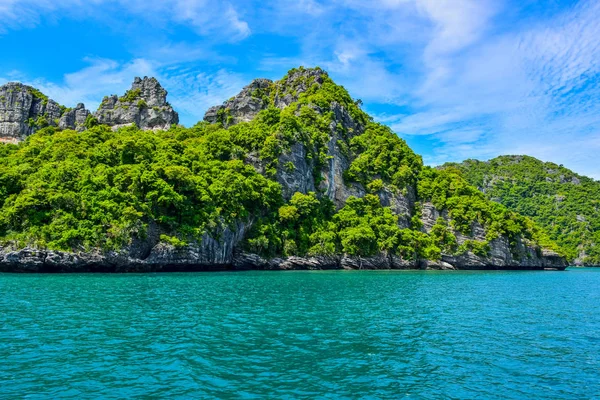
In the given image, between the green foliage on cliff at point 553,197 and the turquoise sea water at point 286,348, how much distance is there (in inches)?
5089

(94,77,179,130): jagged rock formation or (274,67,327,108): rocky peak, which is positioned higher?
(274,67,327,108): rocky peak

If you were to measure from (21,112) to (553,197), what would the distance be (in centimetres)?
19136

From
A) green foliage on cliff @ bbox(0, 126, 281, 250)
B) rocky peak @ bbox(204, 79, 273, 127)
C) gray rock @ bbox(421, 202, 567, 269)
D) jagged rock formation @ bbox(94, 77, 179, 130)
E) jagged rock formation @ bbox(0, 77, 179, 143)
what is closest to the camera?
green foliage on cliff @ bbox(0, 126, 281, 250)

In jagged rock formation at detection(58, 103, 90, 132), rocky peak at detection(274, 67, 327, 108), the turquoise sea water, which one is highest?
rocky peak at detection(274, 67, 327, 108)

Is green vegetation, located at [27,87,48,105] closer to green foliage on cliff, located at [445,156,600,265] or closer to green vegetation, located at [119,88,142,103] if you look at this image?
green vegetation, located at [119,88,142,103]

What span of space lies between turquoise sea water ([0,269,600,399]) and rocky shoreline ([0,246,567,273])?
17798 millimetres

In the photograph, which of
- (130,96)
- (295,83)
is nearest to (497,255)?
(295,83)

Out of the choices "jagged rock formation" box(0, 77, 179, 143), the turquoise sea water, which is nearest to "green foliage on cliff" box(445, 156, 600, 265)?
A: "jagged rock formation" box(0, 77, 179, 143)

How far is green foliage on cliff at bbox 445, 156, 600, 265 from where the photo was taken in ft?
463

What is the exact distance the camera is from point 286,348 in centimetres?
1608

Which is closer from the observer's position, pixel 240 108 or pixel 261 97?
pixel 240 108

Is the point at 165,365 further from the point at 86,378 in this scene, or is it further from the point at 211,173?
the point at 211,173

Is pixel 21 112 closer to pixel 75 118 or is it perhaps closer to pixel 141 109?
pixel 75 118

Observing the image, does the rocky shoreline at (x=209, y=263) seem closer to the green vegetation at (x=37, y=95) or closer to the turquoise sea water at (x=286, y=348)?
the turquoise sea water at (x=286, y=348)
